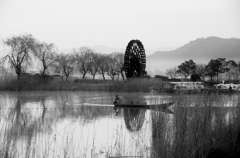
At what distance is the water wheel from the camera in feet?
154

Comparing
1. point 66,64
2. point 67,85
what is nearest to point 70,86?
point 67,85

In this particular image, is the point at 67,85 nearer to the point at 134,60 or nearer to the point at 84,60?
the point at 134,60

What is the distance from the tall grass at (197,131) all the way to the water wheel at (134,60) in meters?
36.5

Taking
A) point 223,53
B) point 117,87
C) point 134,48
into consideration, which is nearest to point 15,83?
point 117,87

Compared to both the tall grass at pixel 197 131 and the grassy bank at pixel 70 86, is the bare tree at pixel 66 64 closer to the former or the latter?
the grassy bank at pixel 70 86

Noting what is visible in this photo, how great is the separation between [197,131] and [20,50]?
163 ft

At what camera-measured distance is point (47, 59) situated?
212 feet

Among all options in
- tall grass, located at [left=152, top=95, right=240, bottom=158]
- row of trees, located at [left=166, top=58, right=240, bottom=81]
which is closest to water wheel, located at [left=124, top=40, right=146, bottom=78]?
row of trees, located at [left=166, top=58, right=240, bottom=81]

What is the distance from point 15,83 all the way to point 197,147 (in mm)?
38753

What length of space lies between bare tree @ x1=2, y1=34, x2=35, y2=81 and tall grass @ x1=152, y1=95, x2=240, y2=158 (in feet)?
151

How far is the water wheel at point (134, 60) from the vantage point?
47000 mm

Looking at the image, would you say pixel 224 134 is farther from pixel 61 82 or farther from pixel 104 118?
pixel 61 82

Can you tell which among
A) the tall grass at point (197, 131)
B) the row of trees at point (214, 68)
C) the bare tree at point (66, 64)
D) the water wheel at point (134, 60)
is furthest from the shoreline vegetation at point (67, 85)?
the tall grass at point (197, 131)

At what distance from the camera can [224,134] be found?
9.43 metres
